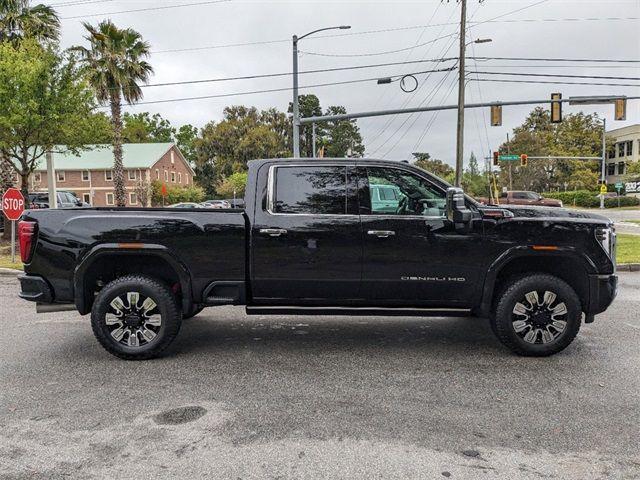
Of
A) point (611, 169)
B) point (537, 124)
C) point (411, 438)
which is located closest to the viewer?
point (411, 438)

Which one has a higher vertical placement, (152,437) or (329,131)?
(329,131)

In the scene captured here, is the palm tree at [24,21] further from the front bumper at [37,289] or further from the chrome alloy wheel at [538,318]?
the chrome alloy wheel at [538,318]

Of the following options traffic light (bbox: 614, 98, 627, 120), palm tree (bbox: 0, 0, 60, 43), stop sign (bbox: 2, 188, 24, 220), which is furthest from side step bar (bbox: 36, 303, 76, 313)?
traffic light (bbox: 614, 98, 627, 120)

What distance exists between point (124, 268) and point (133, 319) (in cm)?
60

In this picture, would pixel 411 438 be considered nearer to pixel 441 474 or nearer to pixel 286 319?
pixel 441 474

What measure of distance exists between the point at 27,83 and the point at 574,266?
15.1m

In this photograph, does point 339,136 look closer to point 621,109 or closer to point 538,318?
point 621,109

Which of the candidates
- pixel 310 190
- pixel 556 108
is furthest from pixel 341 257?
pixel 556 108

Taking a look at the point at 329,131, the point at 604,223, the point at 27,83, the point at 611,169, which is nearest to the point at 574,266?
the point at 604,223

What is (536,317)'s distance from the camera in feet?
16.5

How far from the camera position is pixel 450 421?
370 cm

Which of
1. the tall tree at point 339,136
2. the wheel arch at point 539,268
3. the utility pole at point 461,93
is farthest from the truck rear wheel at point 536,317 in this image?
the tall tree at point 339,136

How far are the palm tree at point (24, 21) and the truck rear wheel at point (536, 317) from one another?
2031 centimetres

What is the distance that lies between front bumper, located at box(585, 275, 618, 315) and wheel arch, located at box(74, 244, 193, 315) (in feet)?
13.0
